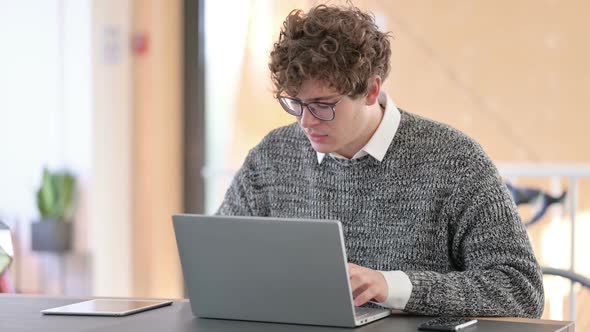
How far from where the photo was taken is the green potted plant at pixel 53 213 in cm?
434

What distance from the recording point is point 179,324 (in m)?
1.77

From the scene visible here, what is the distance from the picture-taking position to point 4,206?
455 centimetres

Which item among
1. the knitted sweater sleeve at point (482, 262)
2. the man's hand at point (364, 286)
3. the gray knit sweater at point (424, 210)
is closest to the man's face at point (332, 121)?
the gray knit sweater at point (424, 210)

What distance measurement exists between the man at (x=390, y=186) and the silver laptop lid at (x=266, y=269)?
0.55 feet

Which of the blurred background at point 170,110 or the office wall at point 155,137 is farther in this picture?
the office wall at point 155,137

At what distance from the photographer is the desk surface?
169 cm

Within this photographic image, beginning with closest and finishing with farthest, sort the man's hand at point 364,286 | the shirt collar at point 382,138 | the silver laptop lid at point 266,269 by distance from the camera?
the silver laptop lid at point 266,269 < the man's hand at point 364,286 < the shirt collar at point 382,138

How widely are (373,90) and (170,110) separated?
2.65 meters

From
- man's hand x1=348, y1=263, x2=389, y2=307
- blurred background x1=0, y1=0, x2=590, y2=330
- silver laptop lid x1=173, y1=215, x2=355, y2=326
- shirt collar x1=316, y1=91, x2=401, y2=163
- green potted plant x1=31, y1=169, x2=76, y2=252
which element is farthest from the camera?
green potted plant x1=31, y1=169, x2=76, y2=252

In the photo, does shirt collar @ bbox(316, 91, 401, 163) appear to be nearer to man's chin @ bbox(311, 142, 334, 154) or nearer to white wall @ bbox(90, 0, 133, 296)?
man's chin @ bbox(311, 142, 334, 154)

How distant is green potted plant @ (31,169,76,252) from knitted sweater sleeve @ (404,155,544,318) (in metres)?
2.63

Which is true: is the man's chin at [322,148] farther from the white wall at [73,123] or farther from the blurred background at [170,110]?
the white wall at [73,123]

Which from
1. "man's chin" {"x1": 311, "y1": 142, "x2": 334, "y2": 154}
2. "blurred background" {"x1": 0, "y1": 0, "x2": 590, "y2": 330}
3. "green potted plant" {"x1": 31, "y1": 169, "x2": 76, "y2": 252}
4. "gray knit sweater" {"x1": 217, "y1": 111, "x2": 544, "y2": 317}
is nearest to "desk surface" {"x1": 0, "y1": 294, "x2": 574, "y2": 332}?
"gray knit sweater" {"x1": 217, "y1": 111, "x2": 544, "y2": 317}

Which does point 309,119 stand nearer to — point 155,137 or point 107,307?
point 107,307
